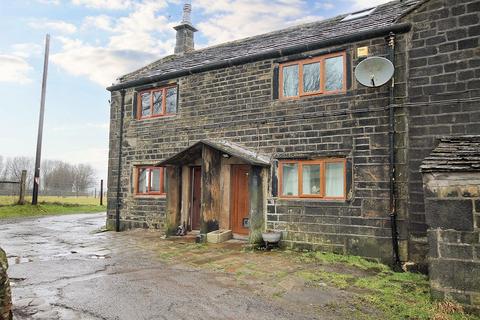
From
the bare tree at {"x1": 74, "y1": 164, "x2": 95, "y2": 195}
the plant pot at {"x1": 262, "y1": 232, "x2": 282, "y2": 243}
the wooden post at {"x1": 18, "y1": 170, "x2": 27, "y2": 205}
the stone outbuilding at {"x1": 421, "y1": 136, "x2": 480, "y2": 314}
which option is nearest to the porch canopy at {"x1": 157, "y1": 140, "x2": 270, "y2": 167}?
the plant pot at {"x1": 262, "y1": 232, "x2": 282, "y2": 243}

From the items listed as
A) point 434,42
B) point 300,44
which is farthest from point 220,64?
point 434,42

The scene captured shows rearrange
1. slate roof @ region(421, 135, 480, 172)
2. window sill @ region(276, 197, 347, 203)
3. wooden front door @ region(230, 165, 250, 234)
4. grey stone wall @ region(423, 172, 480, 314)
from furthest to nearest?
wooden front door @ region(230, 165, 250, 234)
window sill @ region(276, 197, 347, 203)
slate roof @ region(421, 135, 480, 172)
grey stone wall @ region(423, 172, 480, 314)

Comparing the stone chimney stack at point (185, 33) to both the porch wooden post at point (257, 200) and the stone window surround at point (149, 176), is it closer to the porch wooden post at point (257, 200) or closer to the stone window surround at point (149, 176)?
the stone window surround at point (149, 176)

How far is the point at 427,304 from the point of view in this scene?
16.8ft

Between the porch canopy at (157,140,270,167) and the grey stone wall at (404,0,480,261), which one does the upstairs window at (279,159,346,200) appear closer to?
the porch canopy at (157,140,270,167)

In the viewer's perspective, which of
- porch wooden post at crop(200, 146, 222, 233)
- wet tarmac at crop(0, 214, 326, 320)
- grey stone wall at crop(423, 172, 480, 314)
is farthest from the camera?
porch wooden post at crop(200, 146, 222, 233)

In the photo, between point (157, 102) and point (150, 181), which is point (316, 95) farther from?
point (150, 181)

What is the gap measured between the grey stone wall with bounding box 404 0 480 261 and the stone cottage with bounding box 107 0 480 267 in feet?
0.07

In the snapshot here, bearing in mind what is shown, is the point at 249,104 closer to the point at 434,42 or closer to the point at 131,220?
the point at 434,42

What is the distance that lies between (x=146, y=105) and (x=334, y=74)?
7.09 metres

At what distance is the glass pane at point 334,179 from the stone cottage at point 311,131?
26 mm

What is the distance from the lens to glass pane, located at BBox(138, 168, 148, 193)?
42.2 feet

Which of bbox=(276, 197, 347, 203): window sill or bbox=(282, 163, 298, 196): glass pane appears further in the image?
bbox=(282, 163, 298, 196): glass pane

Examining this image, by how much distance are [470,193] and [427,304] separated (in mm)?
1739
